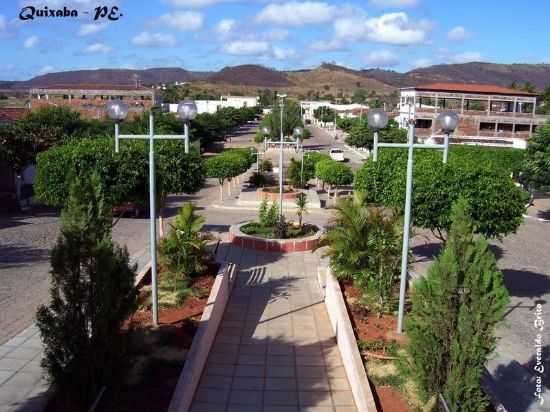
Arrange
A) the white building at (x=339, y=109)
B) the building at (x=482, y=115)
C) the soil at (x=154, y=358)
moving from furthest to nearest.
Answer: the white building at (x=339, y=109)
the building at (x=482, y=115)
the soil at (x=154, y=358)

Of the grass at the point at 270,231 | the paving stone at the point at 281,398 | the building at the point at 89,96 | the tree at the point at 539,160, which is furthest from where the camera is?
the building at the point at 89,96

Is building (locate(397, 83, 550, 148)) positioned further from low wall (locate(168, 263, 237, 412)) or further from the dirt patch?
the dirt patch

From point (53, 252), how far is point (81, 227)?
0.36 m

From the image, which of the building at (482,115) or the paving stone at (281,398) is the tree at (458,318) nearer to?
the paving stone at (281,398)

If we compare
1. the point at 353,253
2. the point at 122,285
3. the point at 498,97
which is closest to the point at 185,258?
the point at 353,253

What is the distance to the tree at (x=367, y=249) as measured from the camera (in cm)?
930

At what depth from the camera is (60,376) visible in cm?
559

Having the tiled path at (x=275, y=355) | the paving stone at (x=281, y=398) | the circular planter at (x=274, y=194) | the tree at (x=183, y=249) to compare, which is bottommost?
the circular planter at (x=274, y=194)

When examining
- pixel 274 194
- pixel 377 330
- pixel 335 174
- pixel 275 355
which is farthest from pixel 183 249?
pixel 335 174

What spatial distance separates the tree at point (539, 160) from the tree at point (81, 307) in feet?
68.1

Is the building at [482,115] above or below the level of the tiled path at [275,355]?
above

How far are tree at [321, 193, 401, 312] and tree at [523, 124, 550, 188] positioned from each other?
1517 cm

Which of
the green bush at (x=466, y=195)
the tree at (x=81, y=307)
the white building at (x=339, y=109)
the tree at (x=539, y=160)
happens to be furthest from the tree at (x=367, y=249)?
the white building at (x=339, y=109)

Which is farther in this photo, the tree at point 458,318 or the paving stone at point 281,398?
the paving stone at point 281,398
